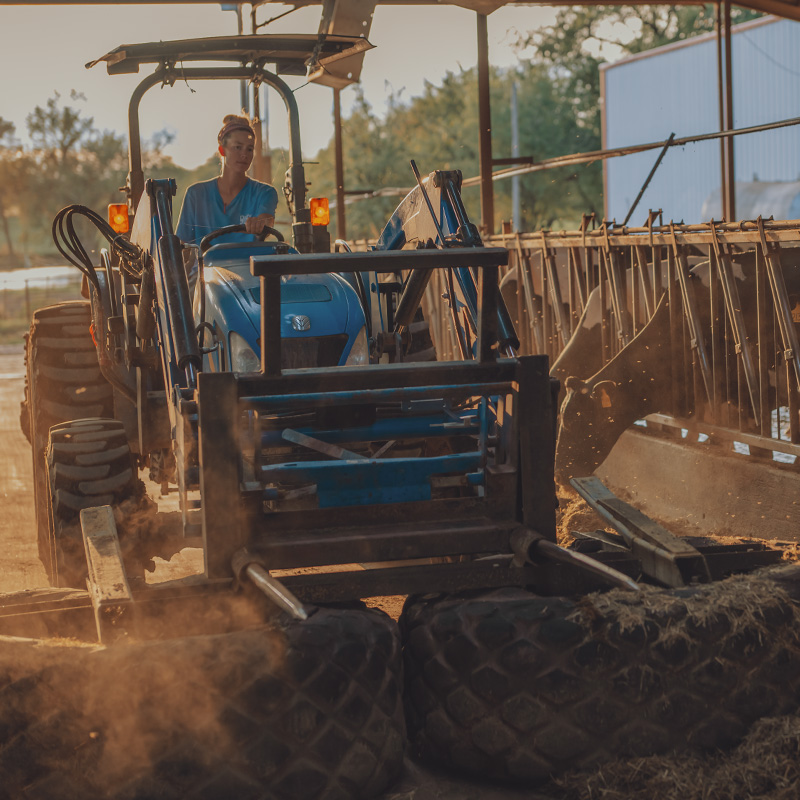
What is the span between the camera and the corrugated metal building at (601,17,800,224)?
90.1 ft

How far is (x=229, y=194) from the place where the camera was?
6301 mm

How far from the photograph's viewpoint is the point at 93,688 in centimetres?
336

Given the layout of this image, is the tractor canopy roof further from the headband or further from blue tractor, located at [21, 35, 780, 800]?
blue tractor, located at [21, 35, 780, 800]

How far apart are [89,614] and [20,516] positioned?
4.59 meters

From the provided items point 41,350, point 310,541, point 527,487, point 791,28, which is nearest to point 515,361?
point 527,487

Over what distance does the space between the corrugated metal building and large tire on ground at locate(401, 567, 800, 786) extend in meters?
21.6

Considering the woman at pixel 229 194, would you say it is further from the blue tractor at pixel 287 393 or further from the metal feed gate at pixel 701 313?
the metal feed gate at pixel 701 313

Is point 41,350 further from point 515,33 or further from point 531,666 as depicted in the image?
point 515,33

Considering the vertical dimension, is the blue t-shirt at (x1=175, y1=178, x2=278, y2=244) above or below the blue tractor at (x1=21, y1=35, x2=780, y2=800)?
above

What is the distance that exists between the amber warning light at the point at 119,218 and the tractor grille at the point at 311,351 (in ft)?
5.06

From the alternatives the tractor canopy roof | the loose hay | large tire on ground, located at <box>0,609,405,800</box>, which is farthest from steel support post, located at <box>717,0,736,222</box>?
large tire on ground, located at <box>0,609,405,800</box>

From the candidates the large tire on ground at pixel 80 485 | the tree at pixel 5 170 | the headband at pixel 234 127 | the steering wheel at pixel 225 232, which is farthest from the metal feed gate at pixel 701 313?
the tree at pixel 5 170

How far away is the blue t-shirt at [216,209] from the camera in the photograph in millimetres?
6113

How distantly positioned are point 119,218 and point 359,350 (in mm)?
1731
